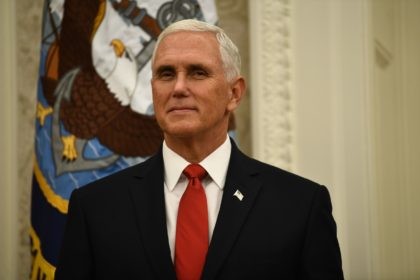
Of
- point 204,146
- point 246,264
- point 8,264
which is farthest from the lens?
point 8,264

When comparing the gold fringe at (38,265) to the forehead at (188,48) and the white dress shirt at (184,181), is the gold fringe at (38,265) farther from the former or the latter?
the forehead at (188,48)

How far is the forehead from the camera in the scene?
5.05ft

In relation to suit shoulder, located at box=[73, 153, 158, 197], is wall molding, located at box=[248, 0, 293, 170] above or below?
above

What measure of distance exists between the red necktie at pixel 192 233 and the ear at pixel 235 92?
33cm

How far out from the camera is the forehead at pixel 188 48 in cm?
154

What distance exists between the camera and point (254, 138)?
8.32 ft

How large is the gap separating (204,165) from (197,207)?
151 millimetres

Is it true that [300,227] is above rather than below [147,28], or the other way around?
below

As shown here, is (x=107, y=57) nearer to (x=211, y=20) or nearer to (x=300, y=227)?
(x=211, y=20)

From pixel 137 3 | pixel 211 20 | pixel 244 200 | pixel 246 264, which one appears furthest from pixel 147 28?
pixel 246 264

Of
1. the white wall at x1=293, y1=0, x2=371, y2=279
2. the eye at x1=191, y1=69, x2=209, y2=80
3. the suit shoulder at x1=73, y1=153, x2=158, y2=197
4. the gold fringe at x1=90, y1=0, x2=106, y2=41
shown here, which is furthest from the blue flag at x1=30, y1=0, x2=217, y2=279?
the eye at x1=191, y1=69, x2=209, y2=80

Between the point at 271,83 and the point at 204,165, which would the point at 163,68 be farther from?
the point at 271,83

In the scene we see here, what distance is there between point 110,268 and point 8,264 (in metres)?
1.46

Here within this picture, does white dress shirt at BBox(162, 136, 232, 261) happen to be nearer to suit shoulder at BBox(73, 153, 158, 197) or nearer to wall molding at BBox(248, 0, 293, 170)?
suit shoulder at BBox(73, 153, 158, 197)
